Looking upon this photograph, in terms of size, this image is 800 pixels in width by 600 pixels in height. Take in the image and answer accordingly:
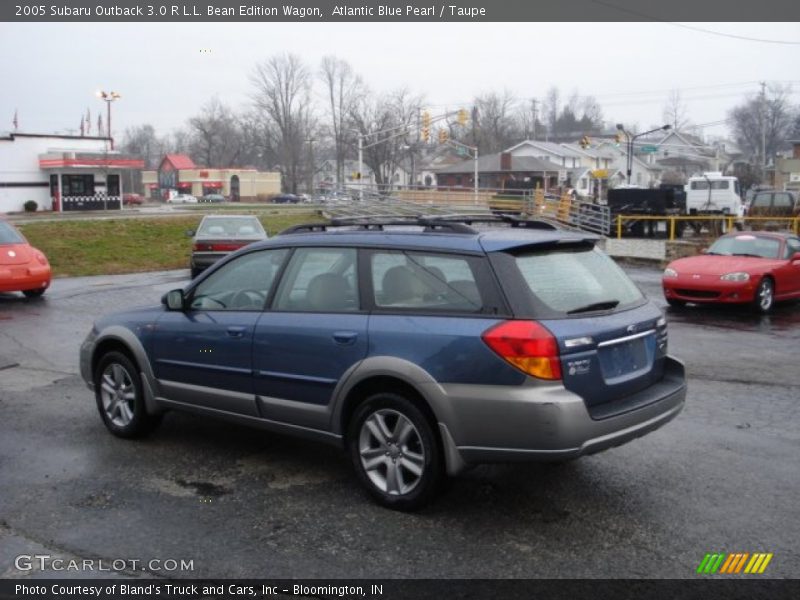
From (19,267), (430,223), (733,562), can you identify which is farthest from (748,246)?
(19,267)

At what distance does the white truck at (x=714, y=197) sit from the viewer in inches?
1516

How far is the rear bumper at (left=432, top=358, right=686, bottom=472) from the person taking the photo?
430cm

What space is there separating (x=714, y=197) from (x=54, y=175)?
40.5 metres

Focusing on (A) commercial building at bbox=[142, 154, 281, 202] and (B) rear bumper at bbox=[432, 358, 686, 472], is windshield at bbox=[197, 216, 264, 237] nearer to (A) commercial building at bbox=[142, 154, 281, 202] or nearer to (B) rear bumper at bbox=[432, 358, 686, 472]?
(B) rear bumper at bbox=[432, 358, 686, 472]

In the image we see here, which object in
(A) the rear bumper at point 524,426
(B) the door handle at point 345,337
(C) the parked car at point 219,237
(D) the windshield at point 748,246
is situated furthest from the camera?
(C) the parked car at point 219,237

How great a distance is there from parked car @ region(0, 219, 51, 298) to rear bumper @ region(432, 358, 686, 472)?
13.2 m

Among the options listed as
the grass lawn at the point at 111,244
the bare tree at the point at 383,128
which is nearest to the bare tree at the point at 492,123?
the bare tree at the point at 383,128

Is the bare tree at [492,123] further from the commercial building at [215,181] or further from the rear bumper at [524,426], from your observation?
the rear bumper at [524,426]

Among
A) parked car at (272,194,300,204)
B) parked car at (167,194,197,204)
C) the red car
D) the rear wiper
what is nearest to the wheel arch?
the rear wiper

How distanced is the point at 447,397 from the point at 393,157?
76755 millimetres

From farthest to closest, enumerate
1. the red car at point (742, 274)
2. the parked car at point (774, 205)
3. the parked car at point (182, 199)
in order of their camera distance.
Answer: the parked car at point (182, 199) < the parked car at point (774, 205) < the red car at point (742, 274)

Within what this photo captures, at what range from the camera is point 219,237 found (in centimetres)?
1912

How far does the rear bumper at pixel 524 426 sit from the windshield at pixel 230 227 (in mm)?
15660

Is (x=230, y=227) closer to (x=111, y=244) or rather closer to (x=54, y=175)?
(x=111, y=244)
